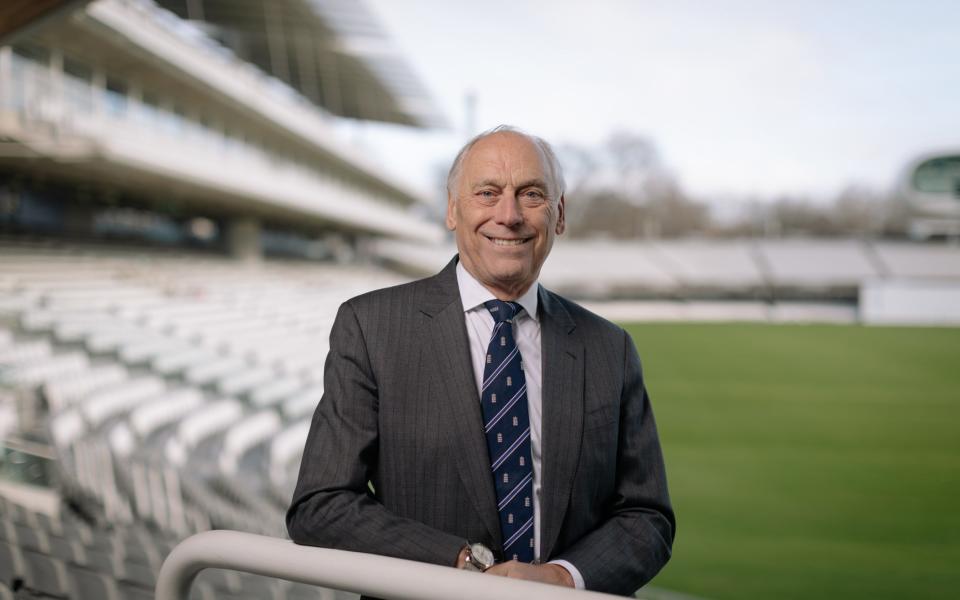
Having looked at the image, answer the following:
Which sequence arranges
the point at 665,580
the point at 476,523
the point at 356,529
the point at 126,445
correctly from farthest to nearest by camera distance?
the point at 126,445
the point at 665,580
the point at 476,523
the point at 356,529

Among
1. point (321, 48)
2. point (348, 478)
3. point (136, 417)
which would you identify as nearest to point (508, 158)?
point (348, 478)

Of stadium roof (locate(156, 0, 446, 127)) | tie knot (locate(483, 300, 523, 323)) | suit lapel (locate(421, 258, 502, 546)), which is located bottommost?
suit lapel (locate(421, 258, 502, 546))

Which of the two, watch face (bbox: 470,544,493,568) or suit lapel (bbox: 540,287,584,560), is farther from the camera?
suit lapel (bbox: 540,287,584,560)

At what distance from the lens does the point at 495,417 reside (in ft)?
4.74

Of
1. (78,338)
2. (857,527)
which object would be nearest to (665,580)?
(857,527)

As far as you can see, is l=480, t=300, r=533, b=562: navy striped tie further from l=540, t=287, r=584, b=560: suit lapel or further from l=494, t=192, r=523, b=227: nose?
l=494, t=192, r=523, b=227: nose

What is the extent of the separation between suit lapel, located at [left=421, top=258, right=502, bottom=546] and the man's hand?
5.5 inches

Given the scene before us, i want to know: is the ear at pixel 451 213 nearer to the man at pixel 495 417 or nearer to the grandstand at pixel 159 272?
the man at pixel 495 417

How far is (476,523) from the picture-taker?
4.56ft

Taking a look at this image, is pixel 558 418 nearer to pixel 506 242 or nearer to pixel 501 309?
pixel 501 309

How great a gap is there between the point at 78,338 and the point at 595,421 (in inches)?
355

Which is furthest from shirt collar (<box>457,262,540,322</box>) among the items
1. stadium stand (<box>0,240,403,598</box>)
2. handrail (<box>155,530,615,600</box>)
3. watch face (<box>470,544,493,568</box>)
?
stadium stand (<box>0,240,403,598</box>)

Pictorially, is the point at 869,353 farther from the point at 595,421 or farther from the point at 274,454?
the point at 595,421

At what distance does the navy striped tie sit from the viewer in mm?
1410
